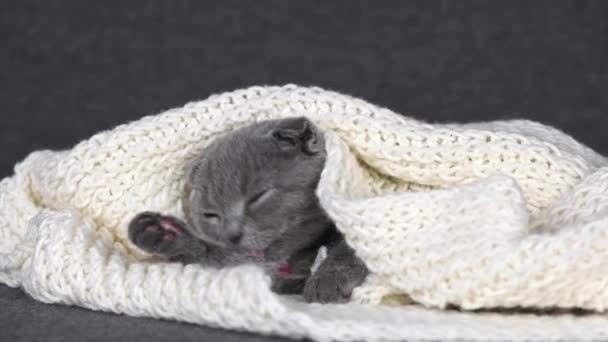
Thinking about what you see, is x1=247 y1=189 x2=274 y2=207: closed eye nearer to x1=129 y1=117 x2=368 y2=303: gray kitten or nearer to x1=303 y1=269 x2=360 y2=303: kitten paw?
x1=129 y1=117 x2=368 y2=303: gray kitten

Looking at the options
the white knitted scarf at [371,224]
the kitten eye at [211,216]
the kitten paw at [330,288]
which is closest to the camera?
the white knitted scarf at [371,224]

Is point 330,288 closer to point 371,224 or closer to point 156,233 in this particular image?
point 371,224

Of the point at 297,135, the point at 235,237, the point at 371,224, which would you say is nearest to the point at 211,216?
the point at 235,237

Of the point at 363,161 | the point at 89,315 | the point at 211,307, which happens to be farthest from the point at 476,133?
the point at 89,315

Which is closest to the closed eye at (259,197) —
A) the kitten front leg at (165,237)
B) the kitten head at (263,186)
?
the kitten head at (263,186)

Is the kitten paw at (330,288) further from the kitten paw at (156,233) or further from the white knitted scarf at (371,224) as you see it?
the kitten paw at (156,233)

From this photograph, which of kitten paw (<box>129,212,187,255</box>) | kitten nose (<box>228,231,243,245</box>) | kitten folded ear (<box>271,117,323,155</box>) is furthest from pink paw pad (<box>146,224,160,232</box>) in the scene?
kitten folded ear (<box>271,117,323,155</box>)

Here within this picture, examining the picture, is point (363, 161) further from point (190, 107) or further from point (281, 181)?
point (190, 107)
